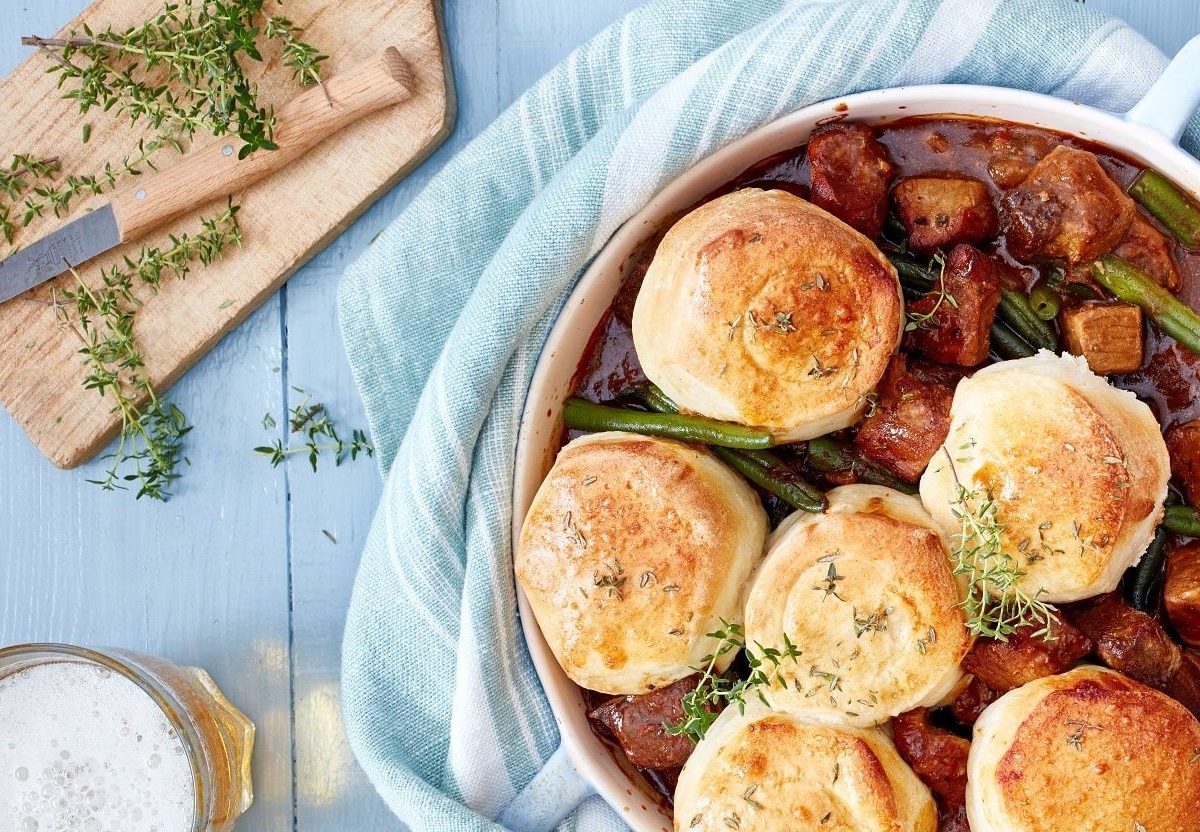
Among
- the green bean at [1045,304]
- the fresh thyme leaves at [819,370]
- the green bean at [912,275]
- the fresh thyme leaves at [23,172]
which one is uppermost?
the fresh thyme leaves at [23,172]

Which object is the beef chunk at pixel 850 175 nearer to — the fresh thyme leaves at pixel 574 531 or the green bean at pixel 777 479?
the green bean at pixel 777 479

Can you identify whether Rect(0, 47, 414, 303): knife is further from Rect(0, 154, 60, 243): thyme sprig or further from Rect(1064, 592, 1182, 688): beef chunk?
Rect(1064, 592, 1182, 688): beef chunk

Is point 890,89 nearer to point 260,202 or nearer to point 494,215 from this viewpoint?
point 494,215

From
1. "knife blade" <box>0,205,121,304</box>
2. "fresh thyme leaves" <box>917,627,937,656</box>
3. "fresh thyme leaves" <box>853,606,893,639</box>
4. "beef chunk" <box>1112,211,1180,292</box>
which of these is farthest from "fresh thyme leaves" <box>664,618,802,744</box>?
"knife blade" <box>0,205,121,304</box>

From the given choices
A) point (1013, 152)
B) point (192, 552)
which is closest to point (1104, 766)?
point (1013, 152)

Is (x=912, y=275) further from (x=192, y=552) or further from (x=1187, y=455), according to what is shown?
(x=192, y=552)

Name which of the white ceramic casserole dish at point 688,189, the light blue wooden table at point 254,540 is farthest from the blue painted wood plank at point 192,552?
the white ceramic casserole dish at point 688,189
